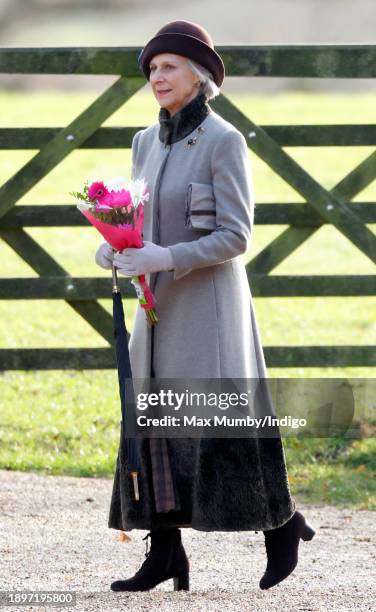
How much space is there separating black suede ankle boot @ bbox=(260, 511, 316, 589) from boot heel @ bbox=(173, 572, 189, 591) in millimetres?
251

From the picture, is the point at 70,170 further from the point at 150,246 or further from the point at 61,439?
the point at 150,246

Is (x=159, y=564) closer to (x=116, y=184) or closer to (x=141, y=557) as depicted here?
(x=141, y=557)

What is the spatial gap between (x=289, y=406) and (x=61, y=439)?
1.27 meters

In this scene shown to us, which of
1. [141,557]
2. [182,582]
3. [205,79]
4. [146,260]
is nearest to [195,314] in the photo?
[146,260]

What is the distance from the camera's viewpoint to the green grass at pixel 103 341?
625 cm

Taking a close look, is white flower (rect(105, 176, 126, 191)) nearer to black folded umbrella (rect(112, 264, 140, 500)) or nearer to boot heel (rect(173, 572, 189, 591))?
black folded umbrella (rect(112, 264, 140, 500))

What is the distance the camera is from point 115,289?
4.03 metres

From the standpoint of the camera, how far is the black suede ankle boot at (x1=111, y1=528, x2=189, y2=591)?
13.1ft

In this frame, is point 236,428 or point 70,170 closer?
point 236,428

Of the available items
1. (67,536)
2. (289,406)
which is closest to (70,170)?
(289,406)

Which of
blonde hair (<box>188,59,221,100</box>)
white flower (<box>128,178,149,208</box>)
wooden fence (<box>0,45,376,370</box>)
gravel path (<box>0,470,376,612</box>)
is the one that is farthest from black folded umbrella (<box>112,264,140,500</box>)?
wooden fence (<box>0,45,376,370</box>)

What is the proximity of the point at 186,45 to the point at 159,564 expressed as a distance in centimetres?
166

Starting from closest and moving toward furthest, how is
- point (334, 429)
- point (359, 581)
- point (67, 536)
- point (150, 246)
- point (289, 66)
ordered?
point (150, 246) → point (359, 581) → point (67, 536) → point (289, 66) → point (334, 429)

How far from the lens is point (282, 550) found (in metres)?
Answer: 4.07
